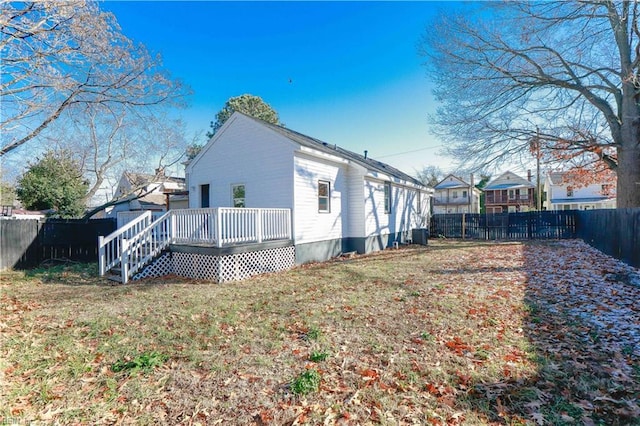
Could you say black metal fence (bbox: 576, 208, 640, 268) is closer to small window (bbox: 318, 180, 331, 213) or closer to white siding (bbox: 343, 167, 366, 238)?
white siding (bbox: 343, 167, 366, 238)

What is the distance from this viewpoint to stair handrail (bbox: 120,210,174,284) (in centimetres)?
848

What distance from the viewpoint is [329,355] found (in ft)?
12.5

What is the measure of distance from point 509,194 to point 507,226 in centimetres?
3217

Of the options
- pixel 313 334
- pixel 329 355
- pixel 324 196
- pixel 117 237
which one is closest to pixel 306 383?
pixel 329 355

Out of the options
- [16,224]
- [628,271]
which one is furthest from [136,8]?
[628,271]

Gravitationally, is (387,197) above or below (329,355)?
above

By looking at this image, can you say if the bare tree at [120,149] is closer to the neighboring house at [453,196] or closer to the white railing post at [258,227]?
the white railing post at [258,227]

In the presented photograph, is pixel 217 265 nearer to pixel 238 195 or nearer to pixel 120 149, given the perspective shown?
pixel 238 195

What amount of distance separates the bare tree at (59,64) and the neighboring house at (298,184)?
11.9ft

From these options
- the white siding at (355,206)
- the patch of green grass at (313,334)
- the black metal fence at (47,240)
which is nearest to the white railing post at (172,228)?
the black metal fence at (47,240)

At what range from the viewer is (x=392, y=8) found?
35.1 feet

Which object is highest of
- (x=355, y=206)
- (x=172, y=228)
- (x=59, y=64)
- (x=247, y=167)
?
(x=59, y=64)

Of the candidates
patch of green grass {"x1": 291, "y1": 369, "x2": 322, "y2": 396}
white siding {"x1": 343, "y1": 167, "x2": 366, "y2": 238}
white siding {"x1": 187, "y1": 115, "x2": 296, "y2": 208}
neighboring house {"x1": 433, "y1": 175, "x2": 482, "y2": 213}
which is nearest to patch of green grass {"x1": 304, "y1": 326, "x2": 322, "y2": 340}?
patch of green grass {"x1": 291, "y1": 369, "x2": 322, "y2": 396}

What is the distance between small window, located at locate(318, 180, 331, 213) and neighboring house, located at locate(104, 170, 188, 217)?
21.7ft
